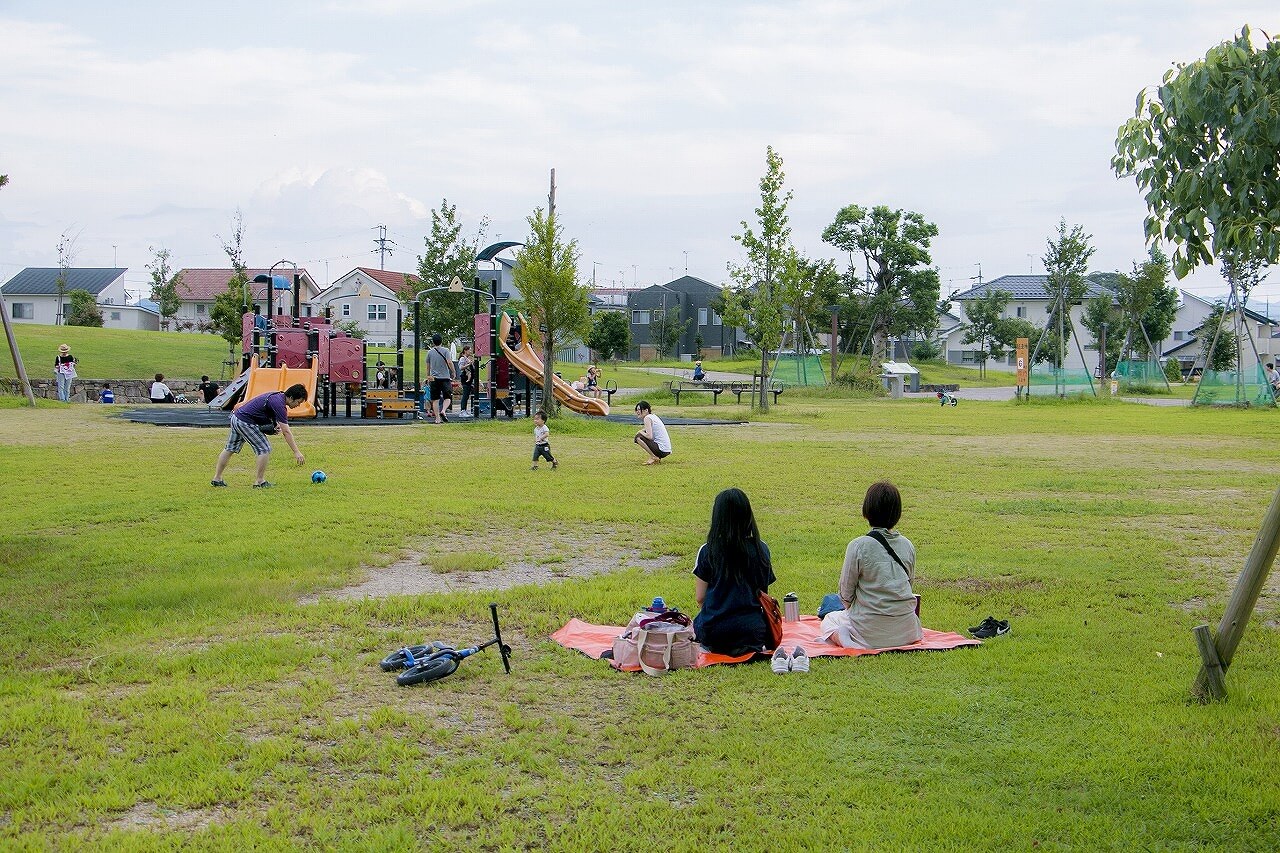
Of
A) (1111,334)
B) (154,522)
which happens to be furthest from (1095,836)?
(1111,334)

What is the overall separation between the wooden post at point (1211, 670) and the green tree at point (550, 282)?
18620mm

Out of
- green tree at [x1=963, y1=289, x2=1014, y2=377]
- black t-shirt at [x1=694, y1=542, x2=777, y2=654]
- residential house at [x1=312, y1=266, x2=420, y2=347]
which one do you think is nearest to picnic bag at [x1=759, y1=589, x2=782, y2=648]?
black t-shirt at [x1=694, y1=542, x2=777, y2=654]

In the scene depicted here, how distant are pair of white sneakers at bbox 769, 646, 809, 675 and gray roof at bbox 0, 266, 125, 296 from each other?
3048 inches

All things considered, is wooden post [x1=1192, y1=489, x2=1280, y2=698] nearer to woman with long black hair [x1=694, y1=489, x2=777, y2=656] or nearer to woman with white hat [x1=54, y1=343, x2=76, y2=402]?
woman with long black hair [x1=694, y1=489, x2=777, y2=656]

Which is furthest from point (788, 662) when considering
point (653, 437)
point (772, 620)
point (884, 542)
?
point (653, 437)

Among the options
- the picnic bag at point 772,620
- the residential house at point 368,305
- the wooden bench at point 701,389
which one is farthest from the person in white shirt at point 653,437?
the residential house at point 368,305

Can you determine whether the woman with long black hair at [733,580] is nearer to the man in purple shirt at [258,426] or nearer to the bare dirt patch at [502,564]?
the bare dirt patch at [502,564]

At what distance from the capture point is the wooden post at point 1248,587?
488cm

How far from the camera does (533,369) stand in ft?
88.8

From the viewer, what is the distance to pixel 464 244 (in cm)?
4288

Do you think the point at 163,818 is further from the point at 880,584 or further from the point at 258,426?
the point at 258,426

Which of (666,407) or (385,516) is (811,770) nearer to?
(385,516)

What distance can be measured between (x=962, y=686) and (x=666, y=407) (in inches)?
1080

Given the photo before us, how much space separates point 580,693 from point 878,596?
189cm
